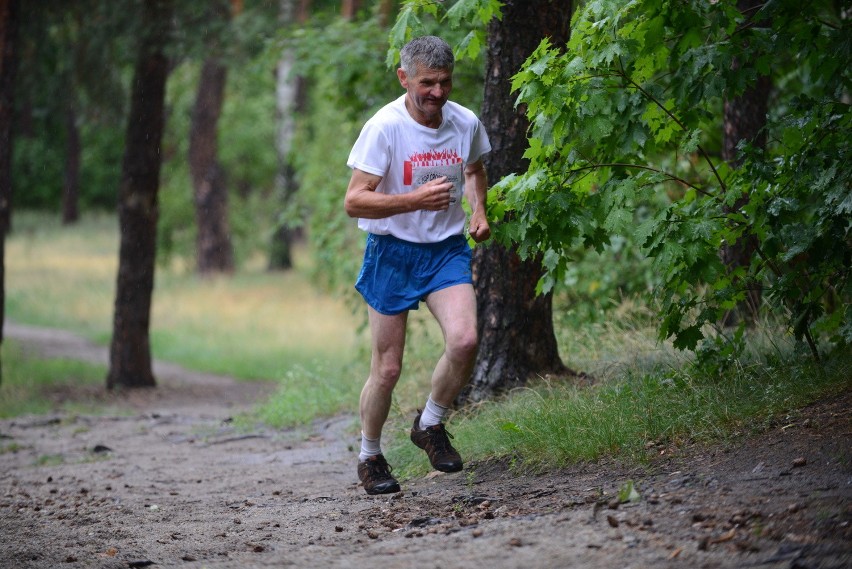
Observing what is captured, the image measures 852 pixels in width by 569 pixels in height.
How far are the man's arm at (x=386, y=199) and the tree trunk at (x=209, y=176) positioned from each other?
2147cm

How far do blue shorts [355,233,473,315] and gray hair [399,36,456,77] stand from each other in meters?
0.94

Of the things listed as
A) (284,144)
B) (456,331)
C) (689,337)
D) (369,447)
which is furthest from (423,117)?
(284,144)

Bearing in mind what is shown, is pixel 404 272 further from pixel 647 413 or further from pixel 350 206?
pixel 647 413

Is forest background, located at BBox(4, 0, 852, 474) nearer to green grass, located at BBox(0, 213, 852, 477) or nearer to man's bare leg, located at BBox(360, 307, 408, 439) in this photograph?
green grass, located at BBox(0, 213, 852, 477)

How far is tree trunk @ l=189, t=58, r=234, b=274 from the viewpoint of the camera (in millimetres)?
27062

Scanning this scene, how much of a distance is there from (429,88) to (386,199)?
656 mm

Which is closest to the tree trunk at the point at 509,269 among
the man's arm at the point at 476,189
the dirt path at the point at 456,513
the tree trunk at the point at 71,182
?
the man's arm at the point at 476,189

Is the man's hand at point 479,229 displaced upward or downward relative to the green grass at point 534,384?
upward

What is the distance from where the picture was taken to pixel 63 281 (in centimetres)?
3103

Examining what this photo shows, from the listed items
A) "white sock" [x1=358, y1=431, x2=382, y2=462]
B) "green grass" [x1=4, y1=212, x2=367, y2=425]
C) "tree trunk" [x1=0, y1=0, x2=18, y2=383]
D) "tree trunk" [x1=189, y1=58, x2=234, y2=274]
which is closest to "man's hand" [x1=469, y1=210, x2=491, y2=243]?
"white sock" [x1=358, y1=431, x2=382, y2=462]

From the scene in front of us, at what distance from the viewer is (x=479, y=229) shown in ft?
19.0

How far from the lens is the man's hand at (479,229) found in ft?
19.0

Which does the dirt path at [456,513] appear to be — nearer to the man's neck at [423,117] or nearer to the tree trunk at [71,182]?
the man's neck at [423,117]

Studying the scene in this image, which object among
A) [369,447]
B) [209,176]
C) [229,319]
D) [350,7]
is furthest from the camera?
Result: [350,7]
